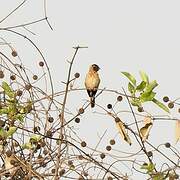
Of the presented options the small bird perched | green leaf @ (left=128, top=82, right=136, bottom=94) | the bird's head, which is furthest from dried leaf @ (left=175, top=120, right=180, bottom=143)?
the bird's head

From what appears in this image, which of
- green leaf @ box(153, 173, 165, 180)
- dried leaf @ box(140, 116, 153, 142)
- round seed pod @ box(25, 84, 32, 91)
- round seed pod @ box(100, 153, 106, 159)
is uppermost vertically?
round seed pod @ box(25, 84, 32, 91)

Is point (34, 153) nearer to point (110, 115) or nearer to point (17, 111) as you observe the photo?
point (17, 111)

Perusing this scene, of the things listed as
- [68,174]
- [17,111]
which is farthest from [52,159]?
[17,111]

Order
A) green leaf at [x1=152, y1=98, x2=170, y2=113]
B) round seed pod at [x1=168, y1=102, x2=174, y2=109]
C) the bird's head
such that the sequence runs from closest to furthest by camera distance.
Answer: green leaf at [x1=152, y1=98, x2=170, y2=113]
round seed pod at [x1=168, y1=102, x2=174, y2=109]
the bird's head

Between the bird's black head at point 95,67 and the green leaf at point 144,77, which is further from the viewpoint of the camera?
the bird's black head at point 95,67

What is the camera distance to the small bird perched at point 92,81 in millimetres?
1631

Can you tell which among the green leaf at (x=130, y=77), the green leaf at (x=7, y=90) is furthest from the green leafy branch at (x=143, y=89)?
the green leaf at (x=7, y=90)

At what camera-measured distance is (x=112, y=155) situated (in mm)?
1601

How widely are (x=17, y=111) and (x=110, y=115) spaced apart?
288 millimetres

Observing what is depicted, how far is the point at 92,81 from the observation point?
1.75 m

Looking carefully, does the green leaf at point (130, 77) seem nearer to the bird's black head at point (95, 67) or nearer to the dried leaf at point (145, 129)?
the dried leaf at point (145, 129)

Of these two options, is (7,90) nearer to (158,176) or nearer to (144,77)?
(144,77)

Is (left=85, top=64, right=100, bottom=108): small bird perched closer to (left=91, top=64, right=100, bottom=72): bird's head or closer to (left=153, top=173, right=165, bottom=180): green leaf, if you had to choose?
(left=91, top=64, right=100, bottom=72): bird's head

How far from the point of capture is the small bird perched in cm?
163
